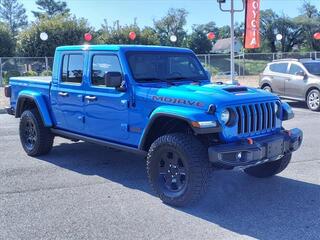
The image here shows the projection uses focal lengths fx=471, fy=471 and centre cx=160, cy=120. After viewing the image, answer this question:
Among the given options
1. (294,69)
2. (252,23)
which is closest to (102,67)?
(294,69)

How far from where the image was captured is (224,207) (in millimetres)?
5312

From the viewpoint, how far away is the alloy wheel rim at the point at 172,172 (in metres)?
5.29

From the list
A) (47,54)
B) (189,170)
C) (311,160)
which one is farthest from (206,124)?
(47,54)

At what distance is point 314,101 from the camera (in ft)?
→ 47.1

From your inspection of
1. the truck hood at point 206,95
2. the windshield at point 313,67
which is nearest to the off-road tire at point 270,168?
the truck hood at point 206,95

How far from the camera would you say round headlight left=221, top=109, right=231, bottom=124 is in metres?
5.07

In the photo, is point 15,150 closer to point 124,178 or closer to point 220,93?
point 124,178

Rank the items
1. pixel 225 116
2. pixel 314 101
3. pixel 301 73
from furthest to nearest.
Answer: pixel 301 73
pixel 314 101
pixel 225 116

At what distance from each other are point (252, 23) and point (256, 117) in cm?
1466

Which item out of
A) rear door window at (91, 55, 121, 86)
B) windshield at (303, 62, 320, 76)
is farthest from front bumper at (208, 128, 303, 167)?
windshield at (303, 62, 320, 76)

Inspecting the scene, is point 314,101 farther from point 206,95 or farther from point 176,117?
point 176,117

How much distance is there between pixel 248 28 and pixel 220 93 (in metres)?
14.7

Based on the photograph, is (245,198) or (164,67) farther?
(164,67)

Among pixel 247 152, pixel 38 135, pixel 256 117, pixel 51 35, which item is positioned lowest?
pixel 38 135
